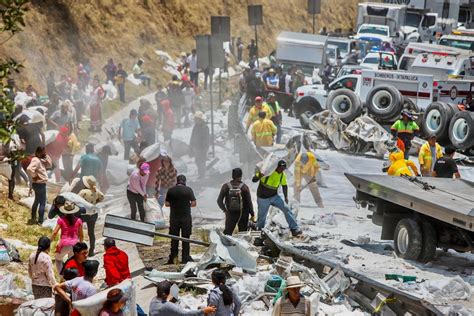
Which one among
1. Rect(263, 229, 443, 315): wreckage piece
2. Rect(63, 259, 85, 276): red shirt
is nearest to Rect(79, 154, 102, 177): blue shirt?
Rect(263, 229, 443, 315): wreckage piece

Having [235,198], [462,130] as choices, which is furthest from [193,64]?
[235,198]

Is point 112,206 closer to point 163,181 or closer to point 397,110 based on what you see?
point 163,181

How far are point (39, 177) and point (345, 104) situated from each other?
41.2 ft

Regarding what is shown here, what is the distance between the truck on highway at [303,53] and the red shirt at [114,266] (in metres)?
28.1

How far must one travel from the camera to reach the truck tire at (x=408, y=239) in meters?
14.2

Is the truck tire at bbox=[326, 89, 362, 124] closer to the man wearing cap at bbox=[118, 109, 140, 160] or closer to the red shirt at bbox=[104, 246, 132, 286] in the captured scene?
the man wearing cap at bbox=[118, 109, 140, 160]

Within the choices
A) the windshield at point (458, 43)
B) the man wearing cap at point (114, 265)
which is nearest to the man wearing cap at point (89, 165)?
the man wearing cap at point (114, 265)

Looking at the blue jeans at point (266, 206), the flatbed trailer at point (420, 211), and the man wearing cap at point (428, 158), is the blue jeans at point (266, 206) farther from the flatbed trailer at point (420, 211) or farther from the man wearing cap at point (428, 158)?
the man wearing cap at point (428, 158)

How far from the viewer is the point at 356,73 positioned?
3081 cm

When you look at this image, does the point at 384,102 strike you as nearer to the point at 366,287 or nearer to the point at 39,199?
the point at 39,199

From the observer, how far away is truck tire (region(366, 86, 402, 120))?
1068 inches

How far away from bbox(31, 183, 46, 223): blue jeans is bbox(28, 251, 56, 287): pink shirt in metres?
5.15

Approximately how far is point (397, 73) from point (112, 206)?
11272mm

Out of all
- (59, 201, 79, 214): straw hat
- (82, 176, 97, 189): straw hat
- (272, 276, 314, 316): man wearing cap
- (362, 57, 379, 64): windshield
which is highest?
(272, 276, 314, 316): man wearing cap
